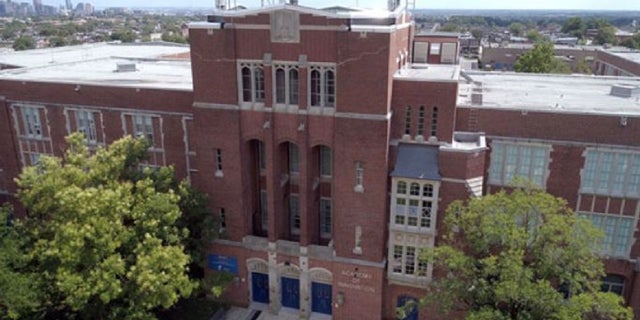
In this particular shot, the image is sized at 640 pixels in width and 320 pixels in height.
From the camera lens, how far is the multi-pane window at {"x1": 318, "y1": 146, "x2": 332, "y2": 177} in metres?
34.2

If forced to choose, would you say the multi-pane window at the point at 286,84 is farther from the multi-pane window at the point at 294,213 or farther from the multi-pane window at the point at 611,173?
the multi-pane window at the point at 611,173

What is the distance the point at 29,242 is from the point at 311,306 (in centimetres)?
1888

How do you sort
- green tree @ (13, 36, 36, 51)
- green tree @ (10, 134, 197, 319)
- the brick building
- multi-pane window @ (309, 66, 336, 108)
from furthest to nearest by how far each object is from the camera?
green tree @ (13, 36, 36, 51) < multi-pane window @ (309, 66, 336, 108) < the brick building < green tree @ (10, 134, 197, 319)

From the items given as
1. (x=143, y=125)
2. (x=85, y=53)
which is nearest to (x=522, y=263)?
(x=143, y=125)

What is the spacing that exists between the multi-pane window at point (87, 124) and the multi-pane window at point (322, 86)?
19.6 m

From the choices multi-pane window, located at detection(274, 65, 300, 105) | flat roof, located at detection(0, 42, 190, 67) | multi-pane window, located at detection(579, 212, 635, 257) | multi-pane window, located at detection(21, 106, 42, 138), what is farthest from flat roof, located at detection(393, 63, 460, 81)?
flat roof, located at detection(0, 42, 190, 67)

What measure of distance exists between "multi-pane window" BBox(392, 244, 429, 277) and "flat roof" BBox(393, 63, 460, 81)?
10.9 metres

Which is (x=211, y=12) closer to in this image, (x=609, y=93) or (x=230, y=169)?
(x=230, y=169)

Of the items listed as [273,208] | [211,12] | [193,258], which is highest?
[211,12]

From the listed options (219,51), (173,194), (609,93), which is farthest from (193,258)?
(609,93)

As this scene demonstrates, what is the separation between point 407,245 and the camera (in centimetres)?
3216

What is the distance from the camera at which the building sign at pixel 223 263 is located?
119ft

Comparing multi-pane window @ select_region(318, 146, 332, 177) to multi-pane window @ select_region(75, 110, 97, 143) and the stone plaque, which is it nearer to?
the stone plaque

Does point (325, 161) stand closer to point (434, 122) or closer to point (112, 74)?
point (434, 122)
